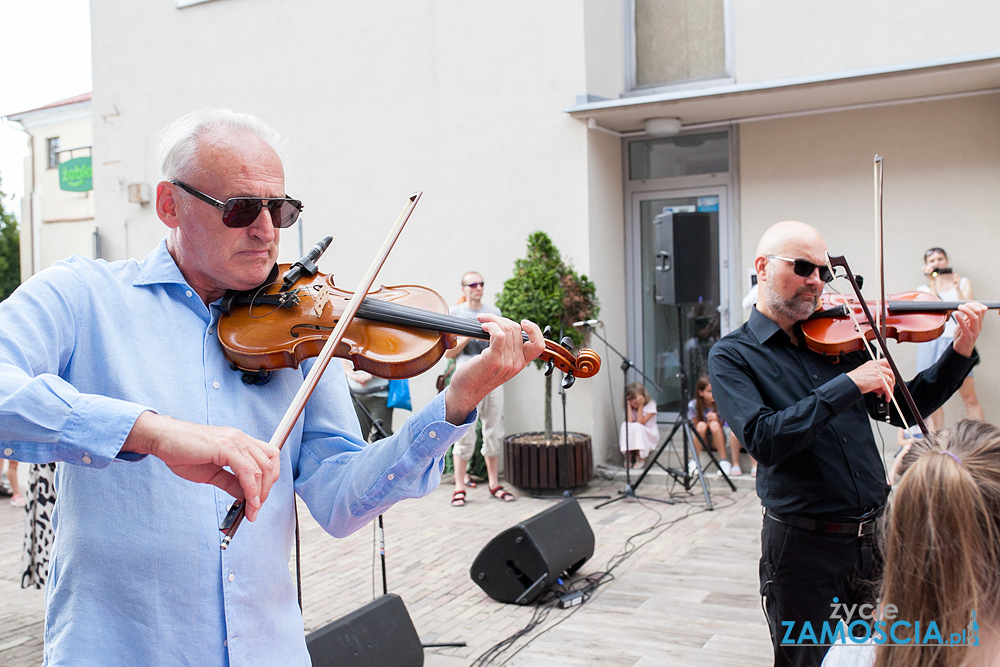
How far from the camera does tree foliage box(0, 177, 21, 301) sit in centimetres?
2689

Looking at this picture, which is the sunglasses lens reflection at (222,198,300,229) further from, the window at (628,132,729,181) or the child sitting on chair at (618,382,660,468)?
the window at (628,132,729,181)

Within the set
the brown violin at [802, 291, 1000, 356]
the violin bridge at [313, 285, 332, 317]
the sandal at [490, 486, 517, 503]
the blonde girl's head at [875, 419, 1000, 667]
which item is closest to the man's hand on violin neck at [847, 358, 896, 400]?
the brown violin at [802, 291, 1000, 356]

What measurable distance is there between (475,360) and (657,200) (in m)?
7.79

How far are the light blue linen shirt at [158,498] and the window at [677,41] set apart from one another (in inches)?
315

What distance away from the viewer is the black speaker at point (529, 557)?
4969mm

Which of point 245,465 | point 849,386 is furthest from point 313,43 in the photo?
point 245,465

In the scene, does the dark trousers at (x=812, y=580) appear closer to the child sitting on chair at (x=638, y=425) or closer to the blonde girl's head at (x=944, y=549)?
the blonde girl's head at (x=944, y=549)

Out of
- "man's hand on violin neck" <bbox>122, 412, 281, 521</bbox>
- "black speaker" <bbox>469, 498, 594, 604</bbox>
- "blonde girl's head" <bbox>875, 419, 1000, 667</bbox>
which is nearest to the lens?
"man's hand on violin neck" <bbox>122, 412, 281, 521</bbox>

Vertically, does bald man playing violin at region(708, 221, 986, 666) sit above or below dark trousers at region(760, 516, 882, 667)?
above

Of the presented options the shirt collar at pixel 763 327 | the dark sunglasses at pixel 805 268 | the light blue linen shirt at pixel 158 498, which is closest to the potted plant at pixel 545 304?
the shirt collar at pixel 763 327

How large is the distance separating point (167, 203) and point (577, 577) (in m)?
4.43

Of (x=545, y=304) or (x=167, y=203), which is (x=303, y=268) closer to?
(x=167, y=203)

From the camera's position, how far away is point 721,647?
4.32 m

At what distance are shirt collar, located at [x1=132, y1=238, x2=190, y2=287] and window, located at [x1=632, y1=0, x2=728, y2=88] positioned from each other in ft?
26.1
